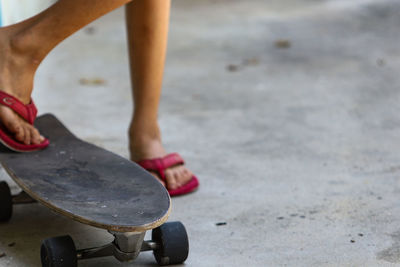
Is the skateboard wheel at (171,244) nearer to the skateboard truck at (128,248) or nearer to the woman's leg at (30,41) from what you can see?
the skateboard truck at (128,248)

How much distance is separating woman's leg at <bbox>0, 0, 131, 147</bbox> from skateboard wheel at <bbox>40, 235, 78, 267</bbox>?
0.47 m

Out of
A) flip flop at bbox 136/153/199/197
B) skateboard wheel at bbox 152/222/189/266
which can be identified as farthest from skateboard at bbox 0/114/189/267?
flip flop at bbox 136/153/199/197

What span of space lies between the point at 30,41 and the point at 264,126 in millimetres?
1275

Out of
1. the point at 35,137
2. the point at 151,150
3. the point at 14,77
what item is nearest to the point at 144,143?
the point at 151,150

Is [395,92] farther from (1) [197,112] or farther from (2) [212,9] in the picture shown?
(2) [212,9]

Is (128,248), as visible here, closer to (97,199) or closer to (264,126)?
(97,199)

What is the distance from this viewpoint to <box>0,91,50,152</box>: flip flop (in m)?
1.88

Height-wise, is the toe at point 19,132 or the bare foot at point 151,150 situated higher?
the toe at point 19,132

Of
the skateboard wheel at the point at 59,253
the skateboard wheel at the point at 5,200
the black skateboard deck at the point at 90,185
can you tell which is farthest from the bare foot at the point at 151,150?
the skateboard wheel at the point at 59,253

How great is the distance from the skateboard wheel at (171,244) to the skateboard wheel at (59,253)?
→ 0.21 meters

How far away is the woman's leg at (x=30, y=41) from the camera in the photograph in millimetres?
1813

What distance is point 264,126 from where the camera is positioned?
2869 millimetres

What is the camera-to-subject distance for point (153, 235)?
167 cm

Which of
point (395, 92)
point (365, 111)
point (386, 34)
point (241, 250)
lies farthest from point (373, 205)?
point (386, 34)
